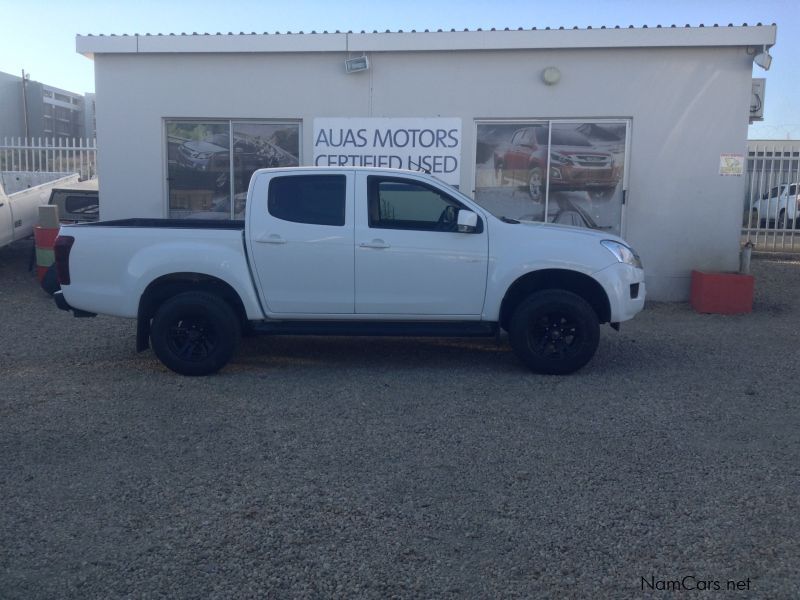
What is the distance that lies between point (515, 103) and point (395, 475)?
27.3 ft

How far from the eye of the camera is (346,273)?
7.98 m

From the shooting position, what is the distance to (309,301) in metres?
8.02

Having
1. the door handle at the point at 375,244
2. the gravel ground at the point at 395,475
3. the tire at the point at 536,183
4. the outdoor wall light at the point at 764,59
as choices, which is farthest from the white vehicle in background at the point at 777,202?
the door handle at the point at 375,244

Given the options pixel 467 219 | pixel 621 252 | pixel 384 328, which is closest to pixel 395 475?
pixel 384 328

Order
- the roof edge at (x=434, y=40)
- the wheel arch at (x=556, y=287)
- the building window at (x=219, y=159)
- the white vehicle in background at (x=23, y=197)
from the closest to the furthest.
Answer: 1. the wheel arch at (x=556, y=287)
2. the roof edge at (x=434, y=40)
3. the building window at (x=219, y=159)
4. the white vehicle in background at (x=23, y=197)

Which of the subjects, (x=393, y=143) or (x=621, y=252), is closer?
(x=621, y=252)

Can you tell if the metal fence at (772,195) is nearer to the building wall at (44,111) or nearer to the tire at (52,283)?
the tire at (52,283)

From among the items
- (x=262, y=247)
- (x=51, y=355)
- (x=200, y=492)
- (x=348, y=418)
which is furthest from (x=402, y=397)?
(x=51, y=355)

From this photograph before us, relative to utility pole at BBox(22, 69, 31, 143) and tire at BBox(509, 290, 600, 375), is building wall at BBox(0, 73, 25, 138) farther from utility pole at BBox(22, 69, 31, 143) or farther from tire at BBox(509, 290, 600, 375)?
tire at BBox(509, 290, 600, 375)

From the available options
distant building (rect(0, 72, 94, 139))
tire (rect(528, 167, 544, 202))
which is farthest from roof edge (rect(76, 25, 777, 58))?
distant building (rect(0, 72, 94, 139))

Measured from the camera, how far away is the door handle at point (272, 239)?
7.93m

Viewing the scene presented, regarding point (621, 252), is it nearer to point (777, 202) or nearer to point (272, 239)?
point (272, 239)

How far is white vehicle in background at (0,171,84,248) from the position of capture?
14.1 m

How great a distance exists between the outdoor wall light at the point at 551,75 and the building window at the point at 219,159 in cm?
373
